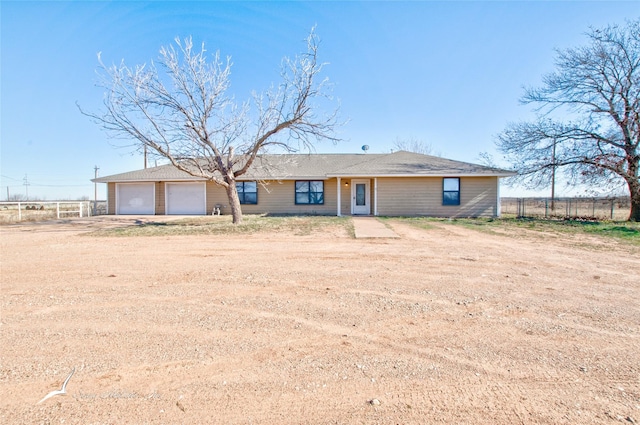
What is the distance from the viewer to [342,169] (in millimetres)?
19422

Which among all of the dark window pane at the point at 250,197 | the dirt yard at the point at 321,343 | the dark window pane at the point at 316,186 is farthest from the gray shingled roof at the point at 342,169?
the dirt yard at the point at 321,343

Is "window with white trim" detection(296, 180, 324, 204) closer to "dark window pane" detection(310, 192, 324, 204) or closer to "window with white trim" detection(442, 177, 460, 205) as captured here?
"dark window pane" detection(310, 192, 324, 204)

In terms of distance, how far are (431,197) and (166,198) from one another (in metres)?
15.9

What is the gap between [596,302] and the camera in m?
4.06

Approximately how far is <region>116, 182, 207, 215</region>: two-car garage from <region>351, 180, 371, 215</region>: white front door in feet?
30.0

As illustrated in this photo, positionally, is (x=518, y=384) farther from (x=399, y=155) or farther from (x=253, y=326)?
(x=399, y=155)

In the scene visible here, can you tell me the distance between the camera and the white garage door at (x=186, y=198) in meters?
20.2

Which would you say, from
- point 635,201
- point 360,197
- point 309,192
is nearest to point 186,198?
point 309,192

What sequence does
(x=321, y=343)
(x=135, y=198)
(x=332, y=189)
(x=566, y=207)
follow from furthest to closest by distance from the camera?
(x=135, y=198)
(x=566, y=207)
(x=332, y=189)
(x=321, y=343)

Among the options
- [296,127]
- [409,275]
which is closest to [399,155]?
[296,127]

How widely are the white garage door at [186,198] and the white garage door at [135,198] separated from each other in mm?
1206

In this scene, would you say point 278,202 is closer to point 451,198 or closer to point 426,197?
point 426,197

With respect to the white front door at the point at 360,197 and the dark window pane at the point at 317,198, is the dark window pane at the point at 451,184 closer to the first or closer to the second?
the white front door at the point at 360,197

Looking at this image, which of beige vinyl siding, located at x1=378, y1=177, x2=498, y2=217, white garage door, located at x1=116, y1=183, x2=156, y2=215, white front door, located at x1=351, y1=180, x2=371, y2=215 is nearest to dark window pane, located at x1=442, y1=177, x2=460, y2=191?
beige vinyl siding, located at x1=378, y1=177, x2=498, y2=217
